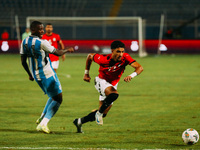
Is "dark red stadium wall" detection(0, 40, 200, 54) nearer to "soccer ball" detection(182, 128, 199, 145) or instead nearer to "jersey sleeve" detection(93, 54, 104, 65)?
"jersey sleeve" detection(93, 54, 104, 65)

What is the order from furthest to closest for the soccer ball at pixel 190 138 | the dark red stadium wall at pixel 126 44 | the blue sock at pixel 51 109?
the dark red stadium wall at pixel 126 44
the blue sock at pixel 51 109
the soccer ball at pixel 190 138

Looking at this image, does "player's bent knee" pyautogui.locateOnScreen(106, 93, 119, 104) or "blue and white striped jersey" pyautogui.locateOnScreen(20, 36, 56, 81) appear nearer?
"player's bent knee" pyautogui.locateOnScreen(106, 93, 119, 104)

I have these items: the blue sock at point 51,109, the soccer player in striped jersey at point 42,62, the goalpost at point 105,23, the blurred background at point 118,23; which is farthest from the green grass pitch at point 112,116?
the blurred background at point 118,23

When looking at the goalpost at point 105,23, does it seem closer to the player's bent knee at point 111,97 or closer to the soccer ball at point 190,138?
the player's bent knee at point 111,97

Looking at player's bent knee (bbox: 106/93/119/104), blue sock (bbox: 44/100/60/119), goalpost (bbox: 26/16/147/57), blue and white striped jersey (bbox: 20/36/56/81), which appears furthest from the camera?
Result: goalpost (bbox: 26/16/147/57)

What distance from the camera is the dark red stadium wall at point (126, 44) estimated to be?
32.1 m

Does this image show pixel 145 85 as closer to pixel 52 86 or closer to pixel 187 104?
pixel 187 104

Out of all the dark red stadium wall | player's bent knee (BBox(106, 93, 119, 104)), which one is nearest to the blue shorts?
player's bent knee (BBox(106, 93, 119, 104))

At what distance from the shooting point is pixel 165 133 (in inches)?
273

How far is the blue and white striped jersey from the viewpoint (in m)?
6.78

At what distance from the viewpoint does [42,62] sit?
6949 mm

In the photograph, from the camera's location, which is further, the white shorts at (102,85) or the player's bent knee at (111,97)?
the white shorts at (102,85)

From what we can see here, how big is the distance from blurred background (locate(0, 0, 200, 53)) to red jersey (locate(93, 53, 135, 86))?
81.8 ft

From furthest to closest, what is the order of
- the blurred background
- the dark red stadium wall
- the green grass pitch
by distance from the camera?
the blurred background → the dark red stadium wall → the green grass pitch
